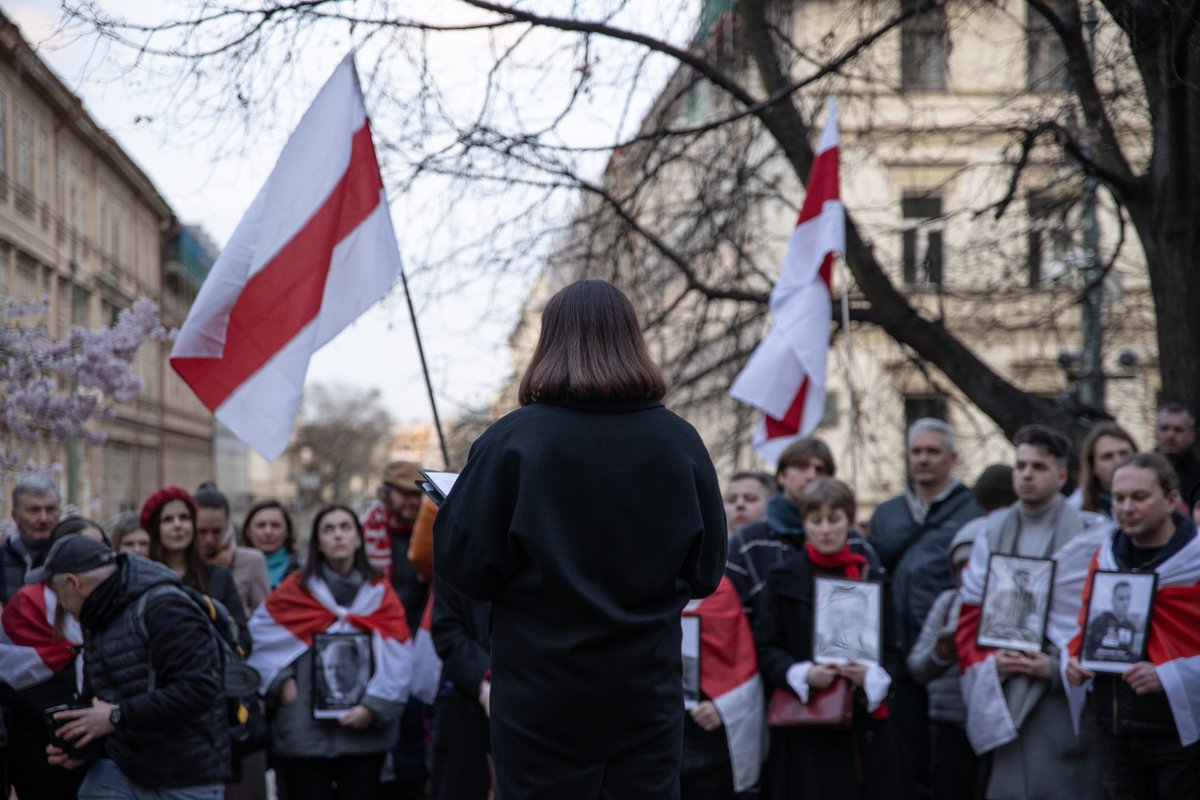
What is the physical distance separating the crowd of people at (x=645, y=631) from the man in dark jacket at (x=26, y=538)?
0.6 inches

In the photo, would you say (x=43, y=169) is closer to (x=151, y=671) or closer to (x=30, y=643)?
(x=30, y=643)

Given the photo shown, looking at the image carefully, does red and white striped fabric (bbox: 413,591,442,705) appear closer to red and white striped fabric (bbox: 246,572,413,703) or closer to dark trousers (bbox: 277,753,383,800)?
red and white striped fabric (bbox: 246,572,413,703)

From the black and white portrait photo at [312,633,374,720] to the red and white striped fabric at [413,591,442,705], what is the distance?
0.94 feet

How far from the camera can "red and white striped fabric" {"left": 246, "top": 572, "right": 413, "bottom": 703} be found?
22.9 feet

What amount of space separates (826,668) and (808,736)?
1.22 ft

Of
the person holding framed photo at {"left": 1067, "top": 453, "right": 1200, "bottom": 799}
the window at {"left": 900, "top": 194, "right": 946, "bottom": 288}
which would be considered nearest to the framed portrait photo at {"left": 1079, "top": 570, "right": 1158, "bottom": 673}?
the person holding framed photo at {"left": 1067, "top": 453, "right": 1200, "bottom": 799}

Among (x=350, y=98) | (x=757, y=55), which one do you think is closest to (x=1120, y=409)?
(x=757, y=55)

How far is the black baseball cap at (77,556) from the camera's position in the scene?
17.4ft

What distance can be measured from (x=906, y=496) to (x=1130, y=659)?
2.14 metres

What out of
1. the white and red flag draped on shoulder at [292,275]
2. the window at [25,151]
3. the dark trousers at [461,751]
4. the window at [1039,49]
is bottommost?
the dark trousers at [461,751]

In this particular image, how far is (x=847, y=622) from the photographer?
6.45 m

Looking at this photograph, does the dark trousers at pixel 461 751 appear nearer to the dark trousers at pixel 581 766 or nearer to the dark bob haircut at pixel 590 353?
the dark trousers at pixel 581 766

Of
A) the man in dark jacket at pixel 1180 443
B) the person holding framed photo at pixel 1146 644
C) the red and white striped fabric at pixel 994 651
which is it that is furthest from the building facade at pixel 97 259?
the man in dark jacket at pixel 1180 443

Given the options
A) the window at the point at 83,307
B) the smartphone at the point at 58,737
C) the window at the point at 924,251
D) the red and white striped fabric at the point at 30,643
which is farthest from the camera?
the window at the point at 83,307
